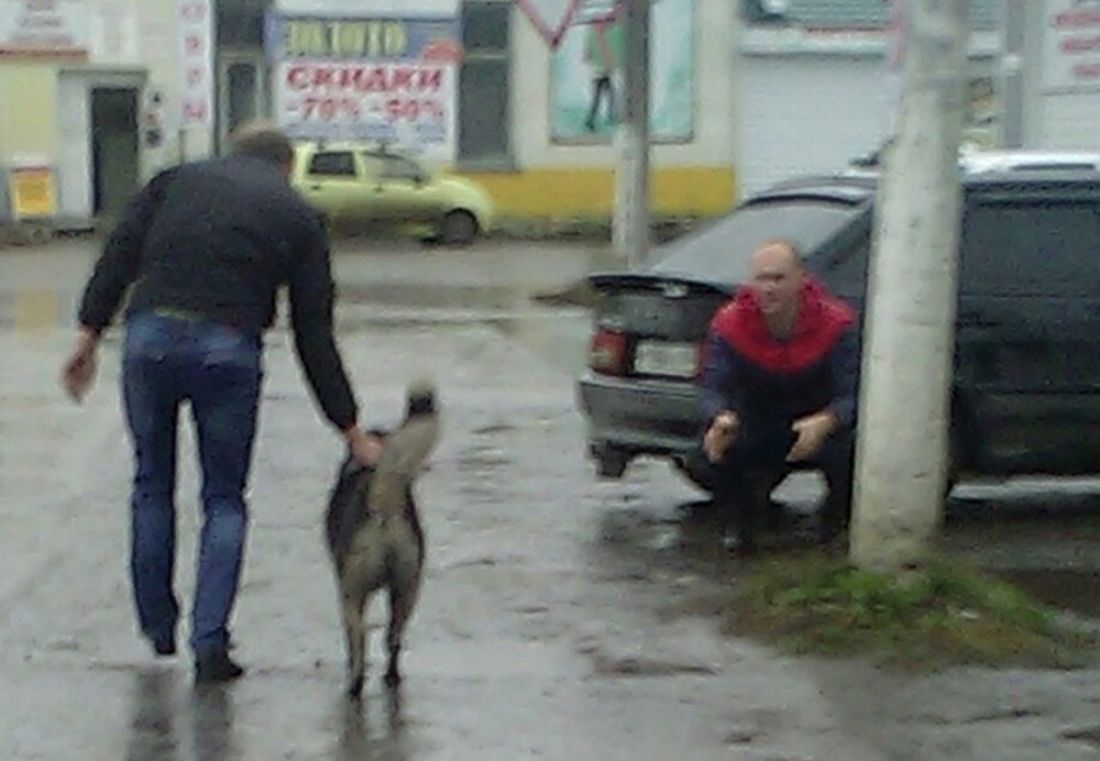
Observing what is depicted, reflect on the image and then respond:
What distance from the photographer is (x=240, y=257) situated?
26.8 ft

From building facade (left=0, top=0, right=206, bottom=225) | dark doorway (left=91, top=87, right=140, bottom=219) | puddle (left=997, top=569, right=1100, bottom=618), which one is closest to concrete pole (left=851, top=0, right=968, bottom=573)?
puddle (left=997, top=569, right=1100, bottom=618)

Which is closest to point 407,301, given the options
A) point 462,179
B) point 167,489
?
point 462,179

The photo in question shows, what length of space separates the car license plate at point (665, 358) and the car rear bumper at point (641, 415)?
52 mm

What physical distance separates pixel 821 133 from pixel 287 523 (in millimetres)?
33221

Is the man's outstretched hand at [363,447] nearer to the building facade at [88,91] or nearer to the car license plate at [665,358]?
the car license plate at [665,358]

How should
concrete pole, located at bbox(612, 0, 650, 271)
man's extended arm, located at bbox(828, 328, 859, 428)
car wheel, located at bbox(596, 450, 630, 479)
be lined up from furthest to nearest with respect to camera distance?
concrete pole, located at bbox(612, 0, 650, 271) < car wheel, located at bbox(596, 450, 630, 479) < man's extended arm, located at bbox(828, 328, 859, 428)

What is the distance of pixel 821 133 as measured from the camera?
4431cm

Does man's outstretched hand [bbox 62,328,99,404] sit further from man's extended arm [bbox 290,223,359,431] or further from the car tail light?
the car tail light

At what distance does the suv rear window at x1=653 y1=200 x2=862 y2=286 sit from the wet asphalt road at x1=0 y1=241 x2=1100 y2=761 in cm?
116

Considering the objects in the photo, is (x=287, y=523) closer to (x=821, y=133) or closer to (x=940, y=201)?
(x=940, y=201)

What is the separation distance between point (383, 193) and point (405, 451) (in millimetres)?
32844

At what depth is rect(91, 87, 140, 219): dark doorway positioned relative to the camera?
42844mm

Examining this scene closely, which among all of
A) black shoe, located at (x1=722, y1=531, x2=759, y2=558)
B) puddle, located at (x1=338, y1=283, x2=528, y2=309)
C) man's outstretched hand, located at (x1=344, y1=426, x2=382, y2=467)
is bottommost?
puddle, located at (x1=338, y1=283, x2=528, y2=309)

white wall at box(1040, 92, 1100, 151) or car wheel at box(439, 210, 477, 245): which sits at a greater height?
white wall at box(1040, 92, 1100, 151)
